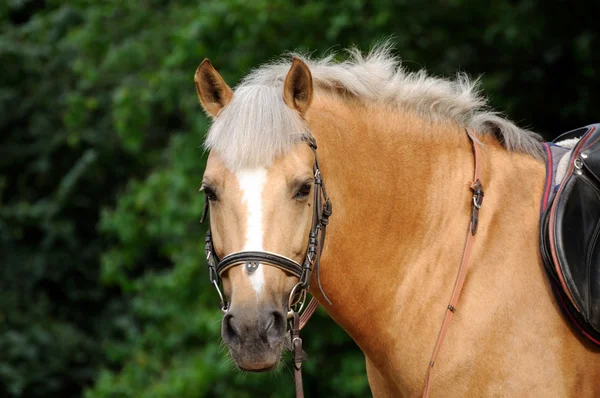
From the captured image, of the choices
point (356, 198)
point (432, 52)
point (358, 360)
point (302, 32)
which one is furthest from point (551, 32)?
point (356, 198)

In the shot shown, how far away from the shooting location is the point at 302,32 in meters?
8.70

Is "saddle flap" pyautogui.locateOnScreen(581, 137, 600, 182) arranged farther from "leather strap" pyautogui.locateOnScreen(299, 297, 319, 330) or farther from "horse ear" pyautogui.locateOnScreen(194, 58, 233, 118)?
"horse ear" pyautogui.locateOnScreen(194, 58, 233, 118)

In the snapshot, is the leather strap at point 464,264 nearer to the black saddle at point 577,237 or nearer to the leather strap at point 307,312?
the black saddle at point 577,237

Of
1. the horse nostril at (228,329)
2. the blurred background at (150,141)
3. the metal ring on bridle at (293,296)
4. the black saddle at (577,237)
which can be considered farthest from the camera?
the blurred background at (150,141)

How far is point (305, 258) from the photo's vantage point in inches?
120

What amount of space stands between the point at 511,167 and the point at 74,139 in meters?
8.53

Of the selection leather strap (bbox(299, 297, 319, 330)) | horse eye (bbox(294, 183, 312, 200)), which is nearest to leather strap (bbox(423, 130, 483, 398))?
leather strap (bbox(299, 297, 319, 330))

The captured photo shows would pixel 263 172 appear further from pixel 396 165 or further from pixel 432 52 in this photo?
pixel 432 52

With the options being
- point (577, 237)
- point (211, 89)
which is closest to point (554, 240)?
point (577, 237)

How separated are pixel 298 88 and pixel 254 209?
0.57 m

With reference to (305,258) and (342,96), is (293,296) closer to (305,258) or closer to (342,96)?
(305,258)

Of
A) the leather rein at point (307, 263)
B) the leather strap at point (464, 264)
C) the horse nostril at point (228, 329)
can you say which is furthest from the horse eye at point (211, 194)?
the leather strap at point (464, 264)

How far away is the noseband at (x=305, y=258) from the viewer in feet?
9.45

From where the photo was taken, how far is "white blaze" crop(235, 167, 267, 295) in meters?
2.87
